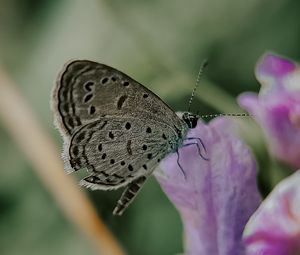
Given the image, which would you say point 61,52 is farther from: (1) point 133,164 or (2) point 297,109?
(2) point 297,109

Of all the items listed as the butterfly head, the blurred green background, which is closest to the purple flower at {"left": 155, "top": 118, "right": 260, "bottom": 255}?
the butterfly head

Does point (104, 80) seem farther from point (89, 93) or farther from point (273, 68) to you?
point (273, 68)

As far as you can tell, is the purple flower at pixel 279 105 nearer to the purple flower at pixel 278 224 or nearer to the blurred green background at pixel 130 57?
the purple flower at pixel 278 224

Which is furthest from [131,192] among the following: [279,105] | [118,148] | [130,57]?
[130,57]

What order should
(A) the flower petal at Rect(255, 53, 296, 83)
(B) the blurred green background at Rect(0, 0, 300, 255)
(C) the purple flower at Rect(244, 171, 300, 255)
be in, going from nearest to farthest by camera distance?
1. (C) the purple flower at Rect(244, 171, 300, 255)
2. (A) the flower petal at Rect(255, 53, 296, 83)
3. (B) the blurred green background at Rect(0, 0, 300, 255)

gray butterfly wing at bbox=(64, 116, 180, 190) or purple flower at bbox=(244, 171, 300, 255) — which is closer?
purple flower at bbox=(244, 171, 300, 255)

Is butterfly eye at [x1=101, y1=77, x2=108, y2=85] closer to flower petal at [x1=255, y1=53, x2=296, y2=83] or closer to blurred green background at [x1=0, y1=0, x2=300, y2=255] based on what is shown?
flower petal at [x1=255, y1=53, x2=296, y2=83]
